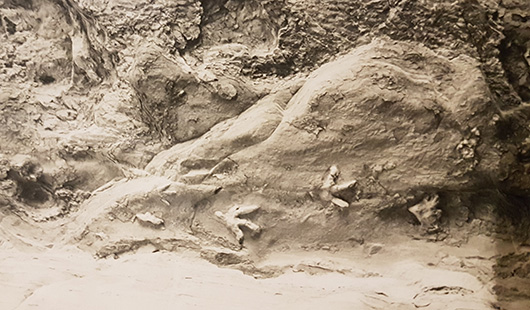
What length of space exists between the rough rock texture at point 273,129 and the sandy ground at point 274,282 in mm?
24

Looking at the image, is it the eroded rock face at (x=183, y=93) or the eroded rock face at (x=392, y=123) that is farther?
the eroded rock face at (x=183, y=93)

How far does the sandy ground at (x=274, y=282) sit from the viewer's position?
1.57 metres

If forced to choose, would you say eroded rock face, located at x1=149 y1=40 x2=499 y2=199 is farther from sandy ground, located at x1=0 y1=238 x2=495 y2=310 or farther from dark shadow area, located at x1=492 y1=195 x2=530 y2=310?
sandy ground, located at x1=0 y1=238 x2=495 y2=310

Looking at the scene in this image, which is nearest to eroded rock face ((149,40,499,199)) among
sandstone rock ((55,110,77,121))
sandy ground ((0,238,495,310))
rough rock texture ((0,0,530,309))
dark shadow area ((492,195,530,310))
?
rough rock texture ((0,0,530,309))

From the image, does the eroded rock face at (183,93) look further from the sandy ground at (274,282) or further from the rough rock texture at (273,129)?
the sandy ground at (274,282)

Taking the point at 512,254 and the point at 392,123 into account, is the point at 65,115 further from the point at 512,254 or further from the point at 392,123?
the point at 512,254

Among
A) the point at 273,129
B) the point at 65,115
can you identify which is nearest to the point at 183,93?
the point at 273,129

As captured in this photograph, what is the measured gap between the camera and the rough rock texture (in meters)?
1.61

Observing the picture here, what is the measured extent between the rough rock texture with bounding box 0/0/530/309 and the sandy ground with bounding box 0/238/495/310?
2 cm

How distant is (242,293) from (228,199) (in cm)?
37

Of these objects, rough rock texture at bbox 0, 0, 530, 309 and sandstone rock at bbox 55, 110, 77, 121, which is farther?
sandstone rock at bbox 55, 110, 77, 121

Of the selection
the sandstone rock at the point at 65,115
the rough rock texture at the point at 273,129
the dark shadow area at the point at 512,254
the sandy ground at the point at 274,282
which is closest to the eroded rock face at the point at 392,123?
the rough rock texture at the point at 273,129

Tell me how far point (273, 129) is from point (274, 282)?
1.92 ft

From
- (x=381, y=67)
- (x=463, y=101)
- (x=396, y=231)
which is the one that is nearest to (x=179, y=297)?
(x=396, y=231)
